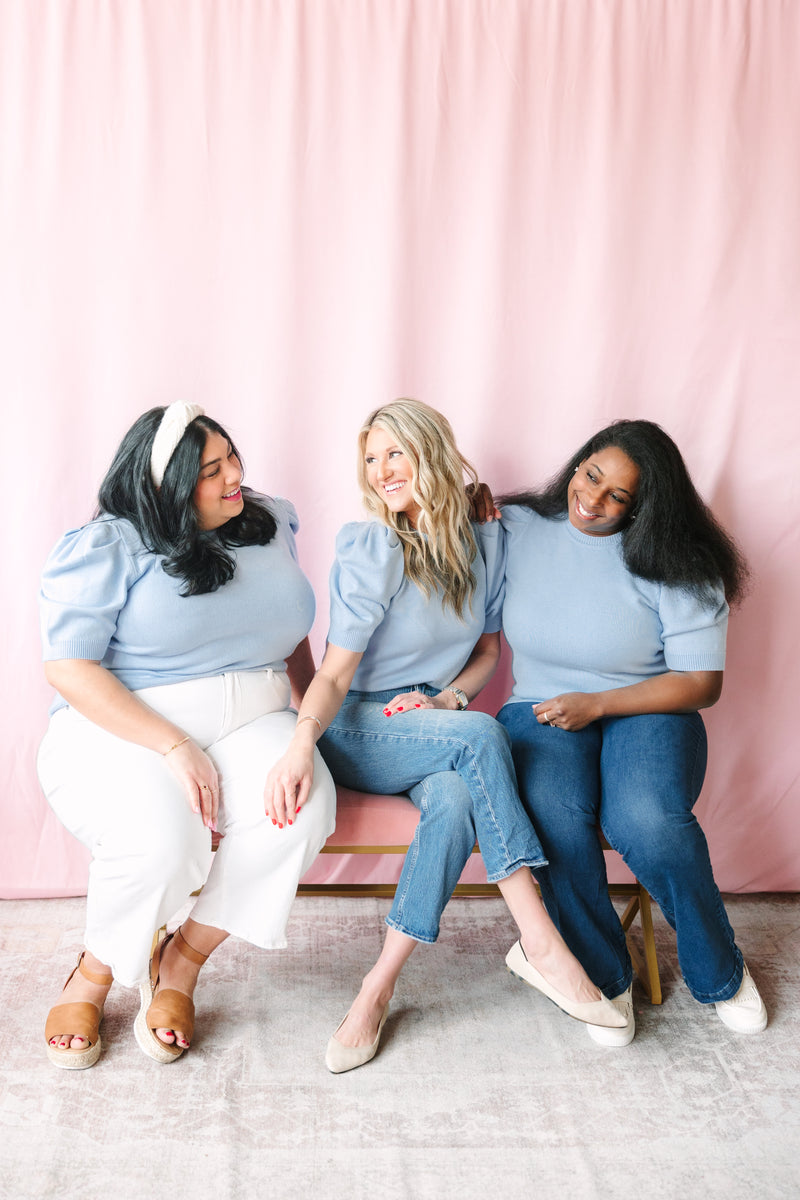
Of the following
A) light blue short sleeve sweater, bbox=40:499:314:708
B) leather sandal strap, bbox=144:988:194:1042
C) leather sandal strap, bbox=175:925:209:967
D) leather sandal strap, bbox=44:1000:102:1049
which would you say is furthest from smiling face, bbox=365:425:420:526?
leather sandal strap, bbox=44:1000:102:1049

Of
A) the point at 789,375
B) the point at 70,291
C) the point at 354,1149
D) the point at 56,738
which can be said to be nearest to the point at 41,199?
the point at 70,291

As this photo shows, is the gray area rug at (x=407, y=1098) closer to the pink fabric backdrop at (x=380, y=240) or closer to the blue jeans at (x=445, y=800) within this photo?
the blue jeans at (x=445, y=800)

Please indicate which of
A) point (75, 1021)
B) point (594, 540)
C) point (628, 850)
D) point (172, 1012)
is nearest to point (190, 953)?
point (172, 1012)

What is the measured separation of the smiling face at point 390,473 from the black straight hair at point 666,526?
1.69 ft

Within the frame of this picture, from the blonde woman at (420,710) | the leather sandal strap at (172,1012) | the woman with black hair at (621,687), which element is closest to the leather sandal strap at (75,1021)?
the leather sandal strap at (172,1012)

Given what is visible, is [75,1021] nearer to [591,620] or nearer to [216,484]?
[216,484]

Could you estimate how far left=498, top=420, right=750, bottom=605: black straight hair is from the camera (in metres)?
2.42

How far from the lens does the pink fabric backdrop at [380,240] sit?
8.46ft

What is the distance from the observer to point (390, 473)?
94.6 inches

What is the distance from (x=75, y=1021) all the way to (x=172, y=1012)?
0.21 meters

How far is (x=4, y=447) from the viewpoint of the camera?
267cm

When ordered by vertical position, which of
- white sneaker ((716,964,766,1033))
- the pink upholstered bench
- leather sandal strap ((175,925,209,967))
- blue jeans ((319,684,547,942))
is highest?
blue jeans ((319,684,547,942))

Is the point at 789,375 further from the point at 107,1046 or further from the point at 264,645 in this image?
the point at 107,1046

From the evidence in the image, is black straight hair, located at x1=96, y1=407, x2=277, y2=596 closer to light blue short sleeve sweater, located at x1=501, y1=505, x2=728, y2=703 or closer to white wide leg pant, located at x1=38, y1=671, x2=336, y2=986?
white wide leg pant, located at x1=38, y1=671, x2=336, y2=986
